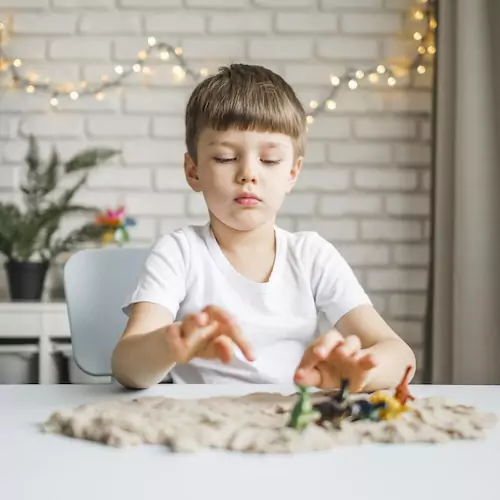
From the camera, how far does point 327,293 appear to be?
4.18 ft

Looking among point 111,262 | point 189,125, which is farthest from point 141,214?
point 189,125

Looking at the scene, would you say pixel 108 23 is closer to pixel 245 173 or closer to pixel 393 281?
pixel 393 281

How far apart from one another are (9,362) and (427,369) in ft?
4.62

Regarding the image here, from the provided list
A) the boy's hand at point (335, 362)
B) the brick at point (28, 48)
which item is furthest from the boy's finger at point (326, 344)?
the brick at point (28, 48)

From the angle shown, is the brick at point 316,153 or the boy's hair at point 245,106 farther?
the brick at point 316,153

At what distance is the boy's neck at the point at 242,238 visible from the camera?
127 cm

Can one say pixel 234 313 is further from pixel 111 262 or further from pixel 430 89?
pixel 430 89

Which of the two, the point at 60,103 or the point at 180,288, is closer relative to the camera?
the point at 180,288

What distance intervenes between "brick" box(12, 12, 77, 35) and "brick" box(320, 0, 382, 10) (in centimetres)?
89

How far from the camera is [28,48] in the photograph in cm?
283

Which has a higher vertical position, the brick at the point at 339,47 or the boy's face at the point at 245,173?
the brick at the point at 339,47

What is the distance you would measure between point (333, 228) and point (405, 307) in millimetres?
379

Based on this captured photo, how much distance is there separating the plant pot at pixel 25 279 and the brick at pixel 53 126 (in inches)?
20.1

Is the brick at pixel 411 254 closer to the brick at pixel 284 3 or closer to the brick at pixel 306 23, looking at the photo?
the brick at pixel 306 23
